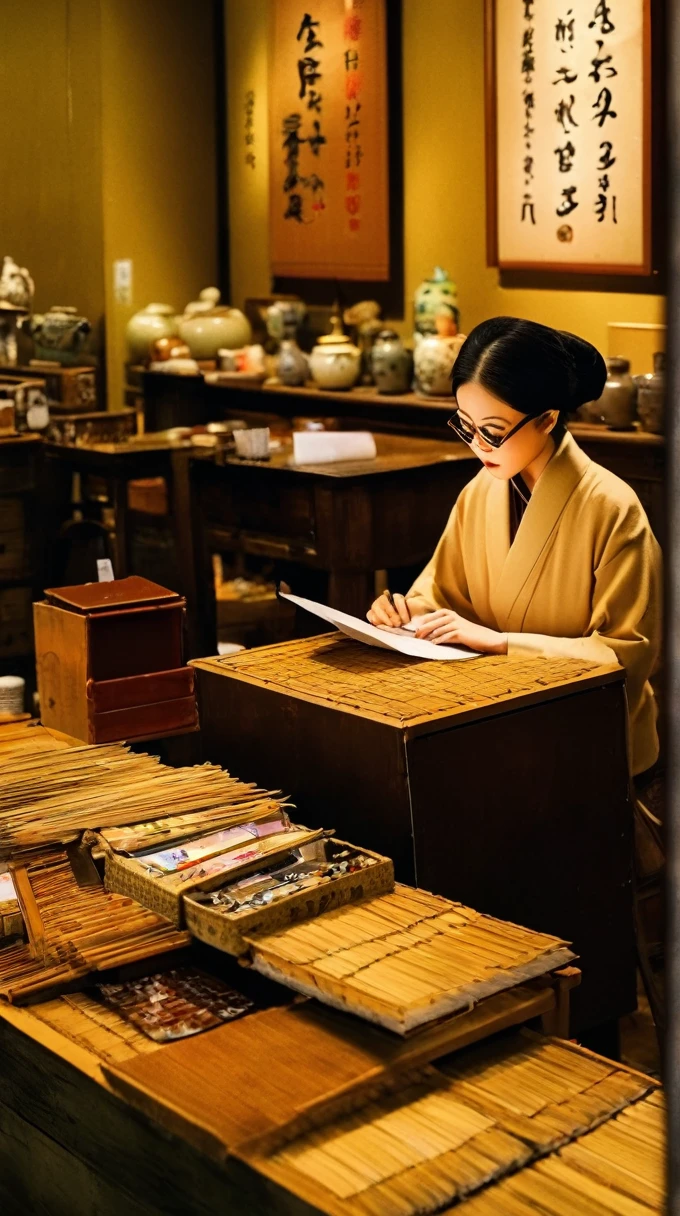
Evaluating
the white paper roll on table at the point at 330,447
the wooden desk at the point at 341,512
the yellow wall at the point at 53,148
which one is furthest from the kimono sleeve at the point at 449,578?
the yellow wall at the point at 53,148

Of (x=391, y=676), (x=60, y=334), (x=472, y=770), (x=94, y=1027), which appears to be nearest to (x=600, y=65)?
(x=60, y=334)

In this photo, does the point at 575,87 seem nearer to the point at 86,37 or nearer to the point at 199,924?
the point at 86,37

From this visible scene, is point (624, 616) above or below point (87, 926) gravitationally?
above

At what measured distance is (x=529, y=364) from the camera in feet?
10.1

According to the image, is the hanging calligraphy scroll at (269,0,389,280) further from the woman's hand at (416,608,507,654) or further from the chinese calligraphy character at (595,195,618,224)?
the woman's hand at (416,608,507,654)

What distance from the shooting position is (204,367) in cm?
757

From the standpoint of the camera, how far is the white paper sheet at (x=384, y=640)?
2875mm

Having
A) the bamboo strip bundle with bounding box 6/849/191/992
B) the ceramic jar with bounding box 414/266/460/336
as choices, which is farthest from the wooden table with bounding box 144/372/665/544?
the bamboo strip bundle with bounding box 6/849/191/992

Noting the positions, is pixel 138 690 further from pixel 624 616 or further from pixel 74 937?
pixel 74 937

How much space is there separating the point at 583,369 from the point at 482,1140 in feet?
5.89

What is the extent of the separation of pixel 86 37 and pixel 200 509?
3.58m

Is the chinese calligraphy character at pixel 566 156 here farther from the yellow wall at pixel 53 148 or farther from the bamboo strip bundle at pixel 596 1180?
the bamboo strip bundle at pixel 596 1180

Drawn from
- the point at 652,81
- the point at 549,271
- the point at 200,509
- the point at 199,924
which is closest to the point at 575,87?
the point at 652,81

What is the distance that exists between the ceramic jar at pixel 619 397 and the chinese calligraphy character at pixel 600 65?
1.05 m
